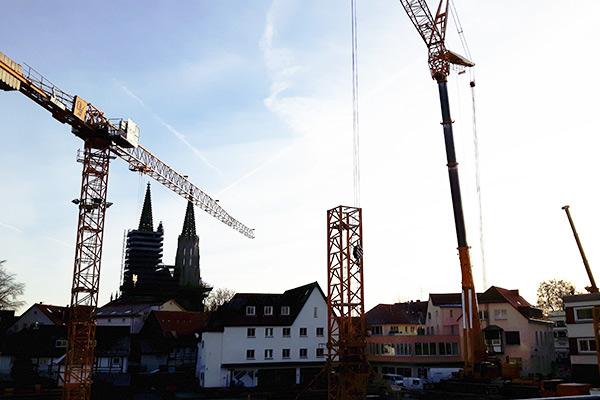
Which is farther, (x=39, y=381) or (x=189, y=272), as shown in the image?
(x=189, y=272)

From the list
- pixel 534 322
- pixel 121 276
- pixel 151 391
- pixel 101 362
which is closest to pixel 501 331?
pixel 534 322

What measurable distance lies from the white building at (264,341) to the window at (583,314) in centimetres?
2474

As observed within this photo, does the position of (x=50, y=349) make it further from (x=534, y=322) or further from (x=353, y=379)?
(x=534, y=322)

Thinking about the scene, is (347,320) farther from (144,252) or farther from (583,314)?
(144,252)

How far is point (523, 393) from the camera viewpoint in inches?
1580

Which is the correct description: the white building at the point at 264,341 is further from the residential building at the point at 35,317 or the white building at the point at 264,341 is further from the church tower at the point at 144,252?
the church tower at the point at 144,252

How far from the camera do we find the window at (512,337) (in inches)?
2447

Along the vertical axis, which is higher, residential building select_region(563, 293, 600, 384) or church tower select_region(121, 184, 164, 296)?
church tower select_region(121, 184, 164, 296)

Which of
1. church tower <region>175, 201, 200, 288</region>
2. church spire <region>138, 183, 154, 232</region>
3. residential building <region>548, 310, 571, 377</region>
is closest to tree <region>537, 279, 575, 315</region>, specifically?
residential building <region>548, 310, 571, 377</region>

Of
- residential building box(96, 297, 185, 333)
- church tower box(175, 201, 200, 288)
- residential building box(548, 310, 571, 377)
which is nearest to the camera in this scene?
residential building box(548, 310, 571, 377)

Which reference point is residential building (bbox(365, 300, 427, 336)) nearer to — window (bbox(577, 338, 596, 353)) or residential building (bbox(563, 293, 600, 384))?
residential building (bbox(563, 293, 600, 384))

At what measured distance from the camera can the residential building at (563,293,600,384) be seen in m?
46.6

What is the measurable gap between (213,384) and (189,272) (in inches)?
4727

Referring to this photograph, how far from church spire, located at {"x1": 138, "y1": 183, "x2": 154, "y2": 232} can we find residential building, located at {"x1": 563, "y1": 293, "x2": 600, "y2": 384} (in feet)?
506
